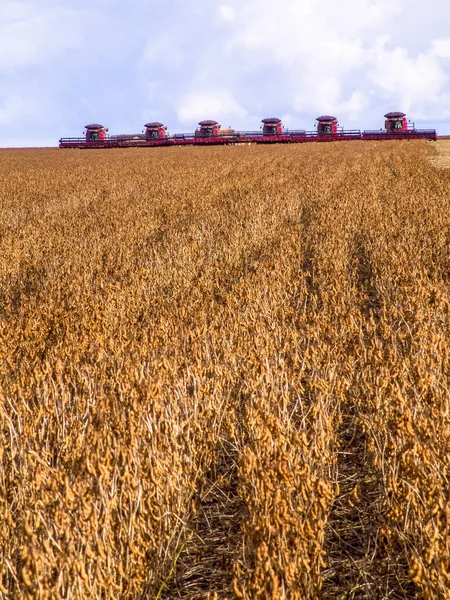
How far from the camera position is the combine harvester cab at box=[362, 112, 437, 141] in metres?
37.9

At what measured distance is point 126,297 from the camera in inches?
194

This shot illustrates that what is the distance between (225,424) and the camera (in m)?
3.21

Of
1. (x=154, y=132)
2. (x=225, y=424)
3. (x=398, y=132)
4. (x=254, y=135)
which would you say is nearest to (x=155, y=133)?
(x=154, y=132)

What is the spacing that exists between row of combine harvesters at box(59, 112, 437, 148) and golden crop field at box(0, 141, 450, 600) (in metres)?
34.4

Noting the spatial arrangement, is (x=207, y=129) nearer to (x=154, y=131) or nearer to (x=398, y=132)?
(x=154, y=131)

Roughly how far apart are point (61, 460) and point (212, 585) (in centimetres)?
89

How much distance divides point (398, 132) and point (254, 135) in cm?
997

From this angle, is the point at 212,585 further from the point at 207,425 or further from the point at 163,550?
the point at 207,425

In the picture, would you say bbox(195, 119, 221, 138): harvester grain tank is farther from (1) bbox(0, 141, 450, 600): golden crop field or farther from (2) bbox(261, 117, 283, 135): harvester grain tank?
(1) bbox(0, 141, 450, 600): golden crop field

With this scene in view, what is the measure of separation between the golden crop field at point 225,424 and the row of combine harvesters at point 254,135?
3435 centimetres

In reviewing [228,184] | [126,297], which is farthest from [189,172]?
[126,297]

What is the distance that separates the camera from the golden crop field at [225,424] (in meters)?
1.98

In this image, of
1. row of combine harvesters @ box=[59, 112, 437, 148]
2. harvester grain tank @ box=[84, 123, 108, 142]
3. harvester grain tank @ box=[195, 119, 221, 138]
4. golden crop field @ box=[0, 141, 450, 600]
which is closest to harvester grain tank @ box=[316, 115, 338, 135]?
row of combine harvesters @ box=[59, 112, 437, 148]

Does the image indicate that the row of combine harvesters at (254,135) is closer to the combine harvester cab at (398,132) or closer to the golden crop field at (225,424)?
the combine harvester cab at (398,132)
